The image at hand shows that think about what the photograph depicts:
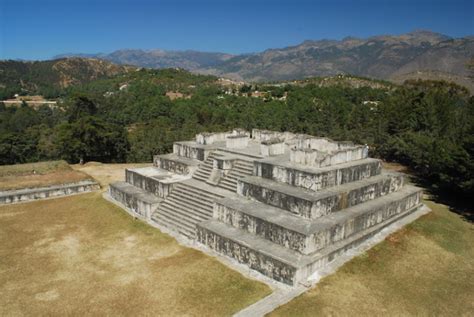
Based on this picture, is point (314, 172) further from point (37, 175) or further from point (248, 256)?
point (37, 175)

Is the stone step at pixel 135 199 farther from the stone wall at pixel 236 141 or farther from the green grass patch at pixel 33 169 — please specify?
the green grass patch at pixel 33 169

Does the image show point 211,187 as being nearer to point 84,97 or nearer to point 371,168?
point 371,168

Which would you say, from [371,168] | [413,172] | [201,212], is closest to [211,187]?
[201,212]

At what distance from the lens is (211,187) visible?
14383mm

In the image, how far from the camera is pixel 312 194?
11.4 metres

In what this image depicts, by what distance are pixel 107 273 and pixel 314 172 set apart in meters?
6.75

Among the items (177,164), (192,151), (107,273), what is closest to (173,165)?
(177,164)

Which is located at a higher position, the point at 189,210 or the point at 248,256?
the point at 189,210

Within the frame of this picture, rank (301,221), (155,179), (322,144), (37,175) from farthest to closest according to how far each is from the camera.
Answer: (37,175), (322,144), (155,179), (301,221)

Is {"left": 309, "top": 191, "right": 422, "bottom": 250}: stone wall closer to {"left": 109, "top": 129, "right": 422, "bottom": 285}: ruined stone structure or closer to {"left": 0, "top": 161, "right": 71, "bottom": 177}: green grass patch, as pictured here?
{"left": 109, "top": 129, "right": 422, "bottom": 285}: ruined stone structure

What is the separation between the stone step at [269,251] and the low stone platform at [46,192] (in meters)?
8.56

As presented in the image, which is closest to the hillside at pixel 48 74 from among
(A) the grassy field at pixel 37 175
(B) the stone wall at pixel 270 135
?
(A) the grassy field at pixel 37 175

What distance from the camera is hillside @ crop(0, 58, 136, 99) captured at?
307 feet

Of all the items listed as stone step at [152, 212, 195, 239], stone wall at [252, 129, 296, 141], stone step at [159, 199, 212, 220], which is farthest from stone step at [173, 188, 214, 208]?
stone wall at [252, 129, 296, 141]
